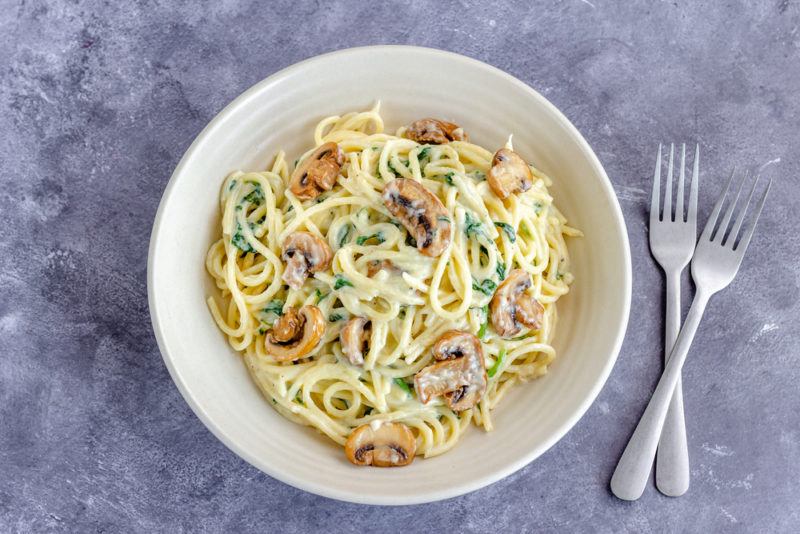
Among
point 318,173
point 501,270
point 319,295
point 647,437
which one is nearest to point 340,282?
point 319,295

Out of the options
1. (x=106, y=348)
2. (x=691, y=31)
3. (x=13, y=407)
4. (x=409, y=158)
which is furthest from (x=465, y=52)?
(x=13, y=407)

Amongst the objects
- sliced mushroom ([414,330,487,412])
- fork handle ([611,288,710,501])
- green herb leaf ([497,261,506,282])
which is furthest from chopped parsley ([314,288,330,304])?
fork handle ([611,288,710,501])

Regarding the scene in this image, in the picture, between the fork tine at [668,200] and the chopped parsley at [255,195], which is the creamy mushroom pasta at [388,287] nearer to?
the chopped parsley at [255,195]

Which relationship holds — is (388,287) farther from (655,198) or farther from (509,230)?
(655,198)

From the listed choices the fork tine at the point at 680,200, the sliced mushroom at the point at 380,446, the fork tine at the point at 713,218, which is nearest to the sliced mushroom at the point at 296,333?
the sliced mushroom at the point at 380,446

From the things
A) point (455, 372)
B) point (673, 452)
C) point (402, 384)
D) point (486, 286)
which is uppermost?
point (486, 286)
